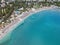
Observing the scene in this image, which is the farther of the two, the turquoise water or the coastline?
the coastline

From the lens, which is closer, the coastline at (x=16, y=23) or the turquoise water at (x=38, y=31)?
the turquoise water at (x=38, y=31)

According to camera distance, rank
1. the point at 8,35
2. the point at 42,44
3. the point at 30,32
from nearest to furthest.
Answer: the point at 42,44 → the point at 8,35 → the point at 30,32

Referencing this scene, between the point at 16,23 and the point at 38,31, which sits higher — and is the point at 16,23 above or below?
above

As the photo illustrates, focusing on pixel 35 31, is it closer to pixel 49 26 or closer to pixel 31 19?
pixel 49 26

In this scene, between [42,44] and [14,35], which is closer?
[42,44]

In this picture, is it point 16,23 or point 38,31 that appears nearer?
point 38,31

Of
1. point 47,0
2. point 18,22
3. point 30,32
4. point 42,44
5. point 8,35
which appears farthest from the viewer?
point 47,0

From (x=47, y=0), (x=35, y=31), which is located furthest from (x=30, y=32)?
(x=47, y=0)

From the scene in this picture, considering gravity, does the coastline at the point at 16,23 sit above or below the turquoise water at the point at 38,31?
above
